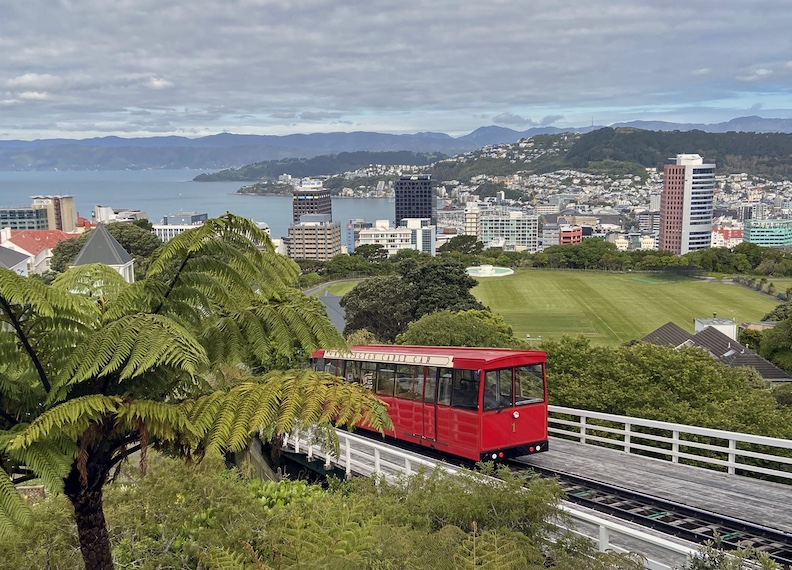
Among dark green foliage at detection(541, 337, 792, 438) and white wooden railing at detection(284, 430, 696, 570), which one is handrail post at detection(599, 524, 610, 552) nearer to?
white wooden railing at detection(284, 430, 696, 570)

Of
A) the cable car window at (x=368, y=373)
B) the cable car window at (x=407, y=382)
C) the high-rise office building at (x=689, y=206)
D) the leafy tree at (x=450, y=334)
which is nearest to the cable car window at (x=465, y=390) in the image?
the cable car window at (x=407, y=382)

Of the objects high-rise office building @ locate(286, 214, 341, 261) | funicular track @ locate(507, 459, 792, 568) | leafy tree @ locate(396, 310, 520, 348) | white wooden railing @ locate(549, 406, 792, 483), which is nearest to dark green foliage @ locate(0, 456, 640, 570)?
funicular track @ locate(507, 459, 792, 568)

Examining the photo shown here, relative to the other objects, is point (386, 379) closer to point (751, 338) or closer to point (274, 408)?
point (274, 408)

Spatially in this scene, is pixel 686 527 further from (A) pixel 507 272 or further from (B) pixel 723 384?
(A) pixel 507 272

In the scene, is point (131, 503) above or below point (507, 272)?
above

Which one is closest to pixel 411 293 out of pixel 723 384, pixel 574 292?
pixel 723 384
